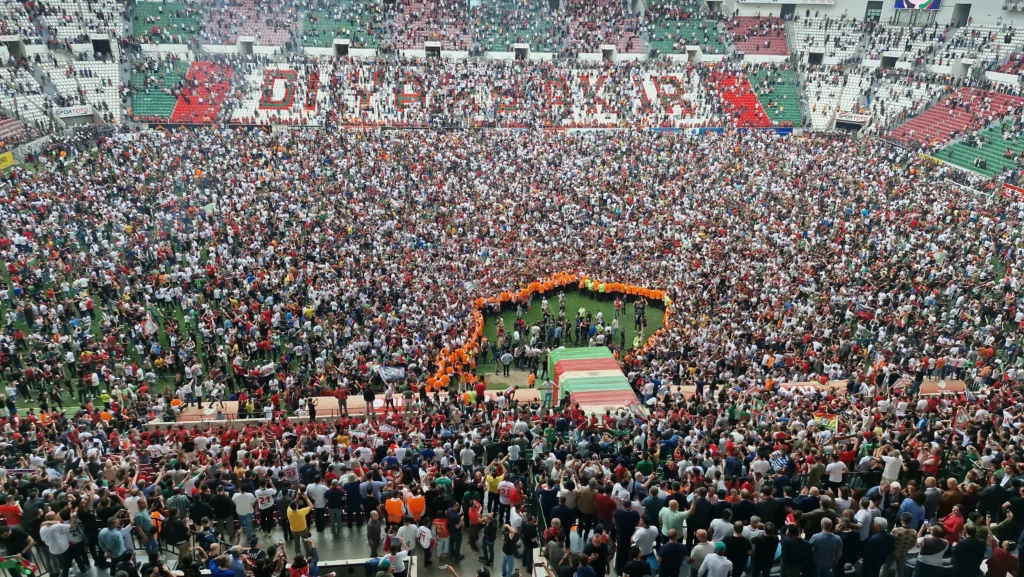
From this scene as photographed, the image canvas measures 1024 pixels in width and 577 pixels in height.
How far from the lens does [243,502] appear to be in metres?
10.3

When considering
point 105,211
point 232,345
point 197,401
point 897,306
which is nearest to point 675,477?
point 197,401

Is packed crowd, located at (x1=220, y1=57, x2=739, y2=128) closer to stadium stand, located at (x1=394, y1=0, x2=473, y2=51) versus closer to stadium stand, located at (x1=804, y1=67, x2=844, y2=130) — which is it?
stadium stand, located at (x1=394, y1=0, x2=473, y2=51)

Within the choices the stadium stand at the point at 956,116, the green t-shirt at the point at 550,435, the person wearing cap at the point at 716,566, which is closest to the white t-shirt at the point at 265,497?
the green t-shirt at the point at 550,435

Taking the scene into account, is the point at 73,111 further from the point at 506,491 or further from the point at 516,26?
the point at 506,491

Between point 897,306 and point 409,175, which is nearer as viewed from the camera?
point 897,306

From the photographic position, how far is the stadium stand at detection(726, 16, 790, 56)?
52.3 meters

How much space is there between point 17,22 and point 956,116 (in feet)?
175

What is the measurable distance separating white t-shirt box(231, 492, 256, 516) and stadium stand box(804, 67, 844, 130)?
1706 inches

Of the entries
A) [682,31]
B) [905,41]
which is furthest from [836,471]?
[905,41]

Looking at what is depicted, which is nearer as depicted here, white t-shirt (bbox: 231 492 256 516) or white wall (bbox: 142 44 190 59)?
white t-shirt (bbox: 231 492 256 516)

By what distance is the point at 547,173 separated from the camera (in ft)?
115

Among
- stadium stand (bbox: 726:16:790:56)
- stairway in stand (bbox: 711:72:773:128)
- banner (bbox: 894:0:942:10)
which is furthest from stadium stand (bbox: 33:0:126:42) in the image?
banner (bbox: 894:0:942:10)

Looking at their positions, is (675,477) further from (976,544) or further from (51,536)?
(51,536)

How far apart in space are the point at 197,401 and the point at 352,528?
905 centimetres
